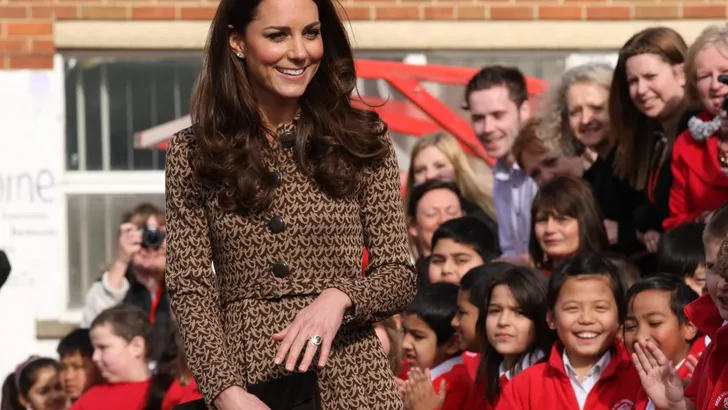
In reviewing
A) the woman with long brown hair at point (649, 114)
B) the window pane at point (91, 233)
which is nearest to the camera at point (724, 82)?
the woman with long brown hair at point (649, 114)

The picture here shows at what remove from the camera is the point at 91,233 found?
989 cm

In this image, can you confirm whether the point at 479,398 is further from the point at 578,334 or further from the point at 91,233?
the point at 91,233

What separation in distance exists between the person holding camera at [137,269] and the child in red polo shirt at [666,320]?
360cm

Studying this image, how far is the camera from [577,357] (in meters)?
5.27

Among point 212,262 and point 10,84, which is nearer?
point 212,262

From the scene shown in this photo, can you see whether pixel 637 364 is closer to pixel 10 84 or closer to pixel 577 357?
pixel 577 357

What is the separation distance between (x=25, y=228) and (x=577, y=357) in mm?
5187

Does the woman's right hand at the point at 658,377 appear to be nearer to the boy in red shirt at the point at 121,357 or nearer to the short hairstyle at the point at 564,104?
the short hairstyle at the point at 564,104

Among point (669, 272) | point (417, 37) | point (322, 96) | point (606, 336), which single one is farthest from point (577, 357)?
point (417, 37)

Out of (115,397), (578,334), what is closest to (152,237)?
(115,397)

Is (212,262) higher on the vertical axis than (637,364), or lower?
higher

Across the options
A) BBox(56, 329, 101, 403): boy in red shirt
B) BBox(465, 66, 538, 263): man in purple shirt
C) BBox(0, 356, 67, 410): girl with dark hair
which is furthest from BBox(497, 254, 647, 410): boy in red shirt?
BBox(0, 356, 67, 410): girl with dark hair

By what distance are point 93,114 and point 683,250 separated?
5.40 m

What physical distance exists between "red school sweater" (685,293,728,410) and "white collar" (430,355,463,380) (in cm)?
183
